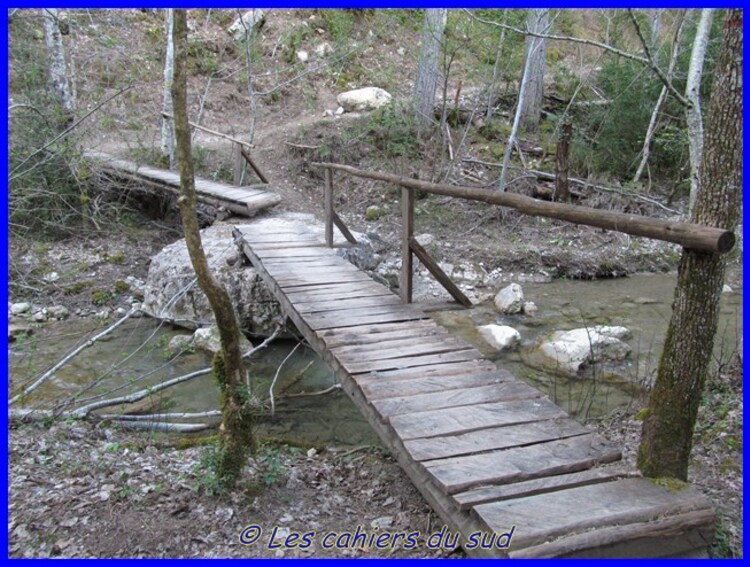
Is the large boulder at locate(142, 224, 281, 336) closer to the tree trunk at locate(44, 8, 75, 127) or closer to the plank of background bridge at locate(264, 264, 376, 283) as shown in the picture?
the plank of background bridge at locate(264, 264, 376, 283)

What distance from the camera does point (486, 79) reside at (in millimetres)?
12734

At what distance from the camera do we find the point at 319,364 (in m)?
6.58

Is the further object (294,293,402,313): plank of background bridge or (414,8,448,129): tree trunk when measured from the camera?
(414,8,448,129): tree trunk

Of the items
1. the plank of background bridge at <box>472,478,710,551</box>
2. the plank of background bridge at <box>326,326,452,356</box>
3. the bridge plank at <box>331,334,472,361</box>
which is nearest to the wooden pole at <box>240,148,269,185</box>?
the plank of background bridge at <box>326,326,452,356</box>

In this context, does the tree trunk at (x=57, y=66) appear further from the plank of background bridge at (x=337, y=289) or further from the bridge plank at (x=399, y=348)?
the bridge plank at (x=399, y=348)

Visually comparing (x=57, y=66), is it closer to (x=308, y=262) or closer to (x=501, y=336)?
(x=308, y=262)

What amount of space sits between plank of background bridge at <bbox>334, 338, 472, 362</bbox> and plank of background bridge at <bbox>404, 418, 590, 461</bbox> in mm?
1110

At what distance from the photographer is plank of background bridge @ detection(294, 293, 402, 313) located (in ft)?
16.8

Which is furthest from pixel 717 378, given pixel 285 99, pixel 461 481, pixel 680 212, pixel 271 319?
pixel 285 99

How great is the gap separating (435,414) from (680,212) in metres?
8.88

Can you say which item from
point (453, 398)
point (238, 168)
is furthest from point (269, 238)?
point (453, 398)

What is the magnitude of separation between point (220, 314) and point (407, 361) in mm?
1379

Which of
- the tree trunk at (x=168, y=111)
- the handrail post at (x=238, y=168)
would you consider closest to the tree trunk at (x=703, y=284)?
the handrail post at (x=238, y=168)

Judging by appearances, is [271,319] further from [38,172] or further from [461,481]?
[461,481]
